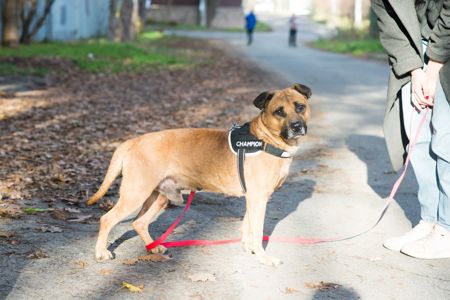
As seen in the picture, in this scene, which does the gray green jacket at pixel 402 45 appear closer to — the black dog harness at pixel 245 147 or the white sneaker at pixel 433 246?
the white sneaker at pixel 433 246

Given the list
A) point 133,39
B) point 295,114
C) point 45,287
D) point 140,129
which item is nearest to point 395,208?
point 295,114

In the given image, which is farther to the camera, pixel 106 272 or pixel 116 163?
pixel 116 163

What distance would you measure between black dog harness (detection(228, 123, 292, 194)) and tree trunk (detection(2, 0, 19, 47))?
19120 mm

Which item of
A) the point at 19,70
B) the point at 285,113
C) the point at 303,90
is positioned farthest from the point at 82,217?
the point at 19,70

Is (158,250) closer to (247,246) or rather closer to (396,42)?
(247,246)

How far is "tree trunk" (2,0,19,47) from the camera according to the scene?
879 inches

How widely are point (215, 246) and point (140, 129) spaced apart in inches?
226

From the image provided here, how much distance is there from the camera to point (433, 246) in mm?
4980

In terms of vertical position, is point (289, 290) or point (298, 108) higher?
point (298, 108)

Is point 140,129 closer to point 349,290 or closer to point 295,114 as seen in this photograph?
point 295,114

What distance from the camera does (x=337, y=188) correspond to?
719cm

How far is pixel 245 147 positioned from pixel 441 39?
1536mm

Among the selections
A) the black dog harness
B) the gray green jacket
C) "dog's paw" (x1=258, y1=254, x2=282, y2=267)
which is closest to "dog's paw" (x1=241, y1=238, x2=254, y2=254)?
"dog's paw" (x1=258, y1=254, x2=282, y2=267)

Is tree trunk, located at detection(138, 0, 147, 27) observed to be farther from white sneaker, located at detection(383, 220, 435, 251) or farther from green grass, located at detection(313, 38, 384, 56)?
white sneaker, located at detection(383, 220, 435, 251)
